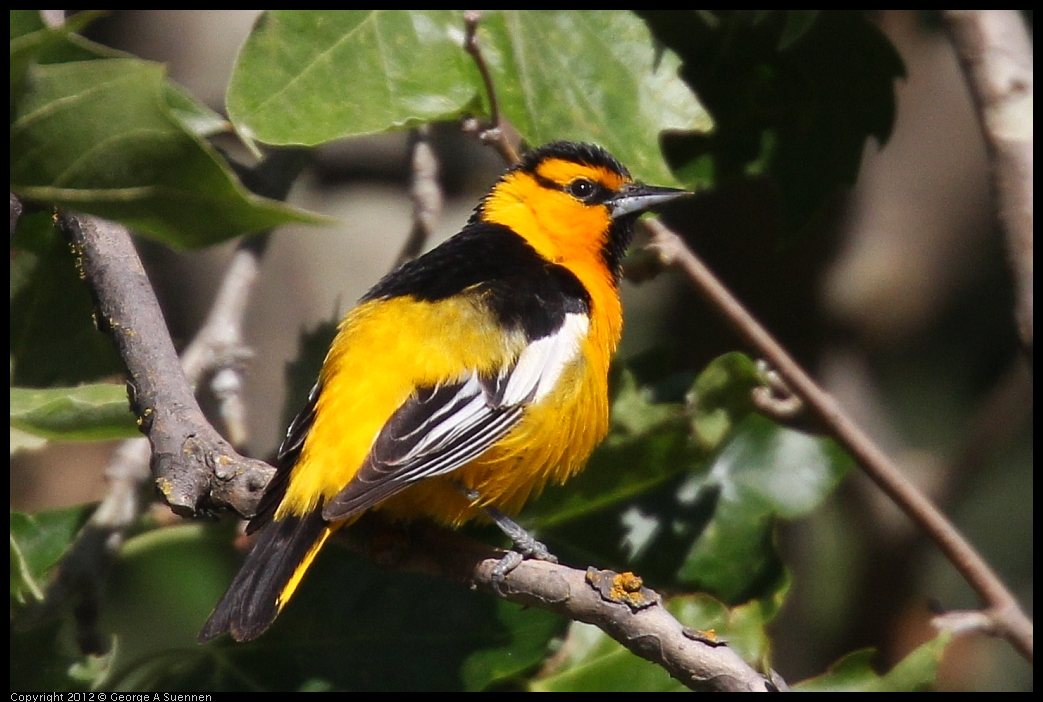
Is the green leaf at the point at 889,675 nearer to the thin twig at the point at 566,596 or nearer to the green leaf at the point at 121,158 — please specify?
the thin twig at the point at 566,596

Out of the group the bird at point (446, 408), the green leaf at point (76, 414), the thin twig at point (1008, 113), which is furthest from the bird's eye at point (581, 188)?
the green leaf at point (76, 414)

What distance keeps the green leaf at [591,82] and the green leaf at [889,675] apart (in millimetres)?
1209

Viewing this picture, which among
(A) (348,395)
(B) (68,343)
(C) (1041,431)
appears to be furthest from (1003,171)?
(B) (68,343)

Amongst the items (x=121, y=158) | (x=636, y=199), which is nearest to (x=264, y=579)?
(x=121, y=158)

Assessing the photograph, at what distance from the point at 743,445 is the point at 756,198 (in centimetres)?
133

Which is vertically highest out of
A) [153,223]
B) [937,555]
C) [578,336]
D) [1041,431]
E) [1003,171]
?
[153,223]

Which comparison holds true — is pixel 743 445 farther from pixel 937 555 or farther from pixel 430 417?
pixel 937 555

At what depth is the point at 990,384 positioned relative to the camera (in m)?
5.26

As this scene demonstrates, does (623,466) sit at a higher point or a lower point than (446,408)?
lower

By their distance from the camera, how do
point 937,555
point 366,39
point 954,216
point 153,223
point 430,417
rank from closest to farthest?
point 153,223 < point 430,417 < point 366,39 < point 954,216 < point 937,555

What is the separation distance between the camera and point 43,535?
2750 mm

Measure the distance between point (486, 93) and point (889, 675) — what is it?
1635 millimetres

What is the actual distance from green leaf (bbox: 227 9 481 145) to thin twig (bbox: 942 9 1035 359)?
47.3 inches

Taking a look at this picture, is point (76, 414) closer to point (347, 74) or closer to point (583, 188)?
point (347, 74)
